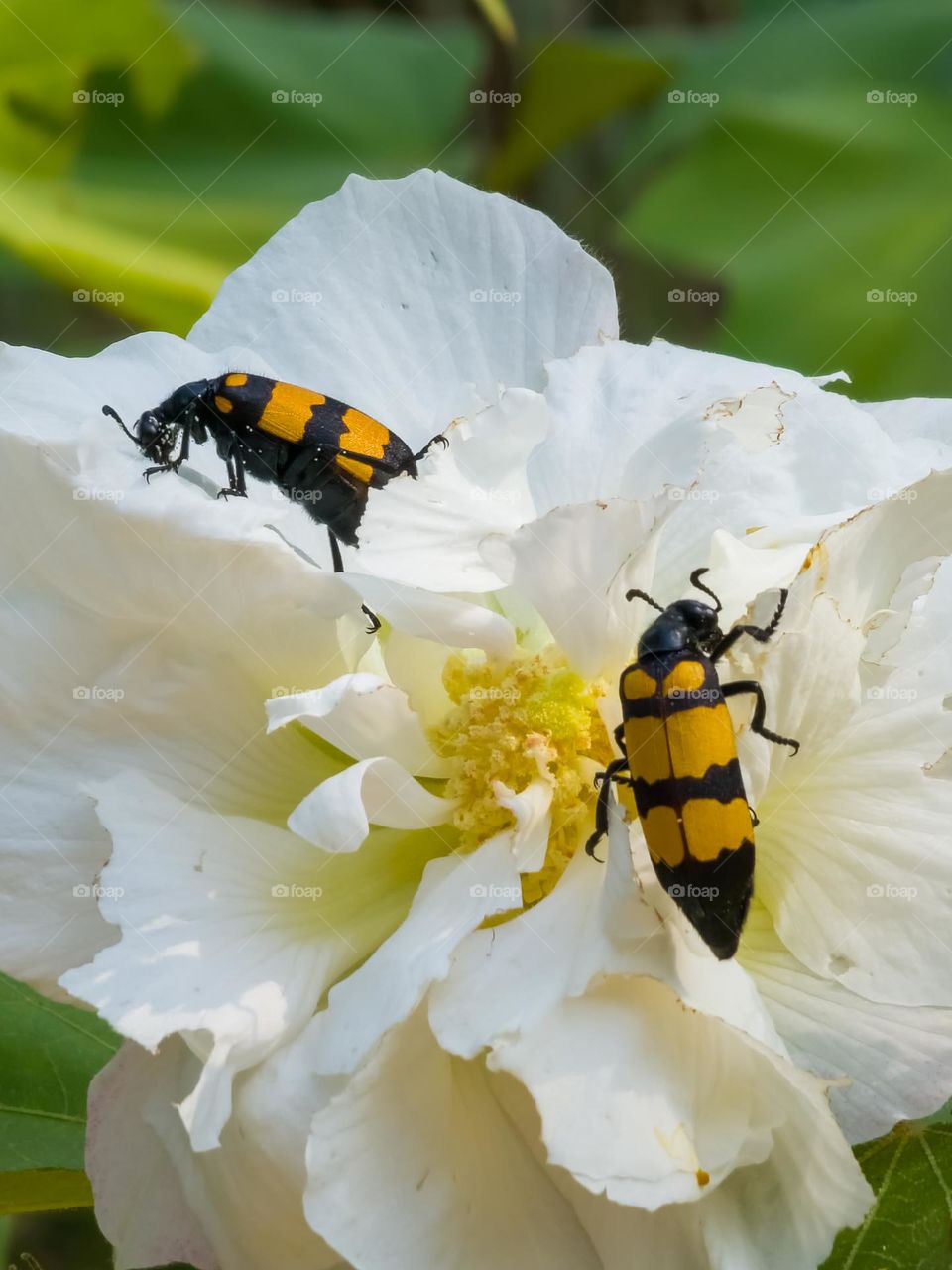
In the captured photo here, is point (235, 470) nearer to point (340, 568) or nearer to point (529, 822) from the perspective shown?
point (340, 568)

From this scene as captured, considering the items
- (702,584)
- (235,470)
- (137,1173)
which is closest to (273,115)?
(235,470)

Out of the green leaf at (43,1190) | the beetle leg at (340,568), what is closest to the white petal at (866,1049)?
the beetle leg at (340,568)

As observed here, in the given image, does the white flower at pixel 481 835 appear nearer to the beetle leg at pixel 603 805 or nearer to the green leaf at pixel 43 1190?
the beetle leg at pixel 603 805

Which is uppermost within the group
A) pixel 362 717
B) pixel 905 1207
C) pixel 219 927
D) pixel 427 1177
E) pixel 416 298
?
pixel 416 298

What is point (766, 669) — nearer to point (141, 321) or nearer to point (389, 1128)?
point (389, 1128)

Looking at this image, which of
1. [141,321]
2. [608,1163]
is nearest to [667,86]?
[141,321]
